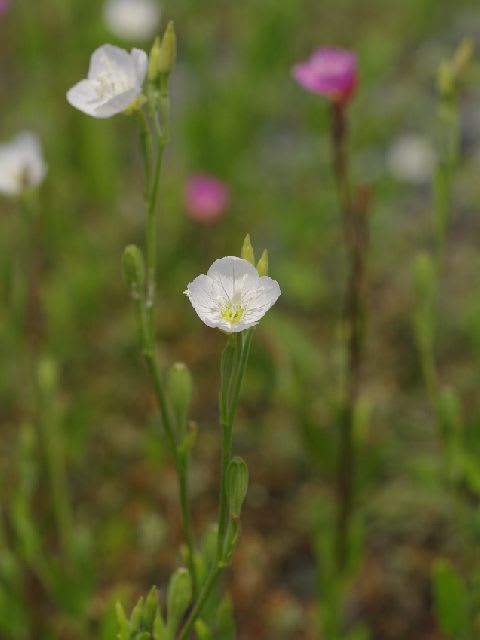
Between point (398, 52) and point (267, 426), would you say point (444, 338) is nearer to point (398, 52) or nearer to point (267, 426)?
point (267, 426)

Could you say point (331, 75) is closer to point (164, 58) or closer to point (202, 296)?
point (164, 58)

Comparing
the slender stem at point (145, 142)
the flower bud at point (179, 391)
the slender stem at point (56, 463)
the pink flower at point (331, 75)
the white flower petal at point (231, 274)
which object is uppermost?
the pink flower at point (331, 75)

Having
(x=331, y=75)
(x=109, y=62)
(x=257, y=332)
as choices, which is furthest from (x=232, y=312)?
(x=257, y=332)

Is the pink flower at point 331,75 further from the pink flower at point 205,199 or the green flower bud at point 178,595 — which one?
the pink flower at point 205,199

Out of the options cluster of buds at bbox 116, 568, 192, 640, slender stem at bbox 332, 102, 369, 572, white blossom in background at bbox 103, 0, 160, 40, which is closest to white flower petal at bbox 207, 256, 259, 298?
cluster of buds at bbox 116, 568, 192, 640

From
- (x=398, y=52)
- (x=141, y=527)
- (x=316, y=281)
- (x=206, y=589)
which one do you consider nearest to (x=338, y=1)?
(x=398, y=52)

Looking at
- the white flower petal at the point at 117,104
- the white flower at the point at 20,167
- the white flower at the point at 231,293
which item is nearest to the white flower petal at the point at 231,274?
the white flower at the point at 231,293

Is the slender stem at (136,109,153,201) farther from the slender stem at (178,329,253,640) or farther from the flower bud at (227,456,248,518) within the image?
the flower bud at (227,456,248,518)
